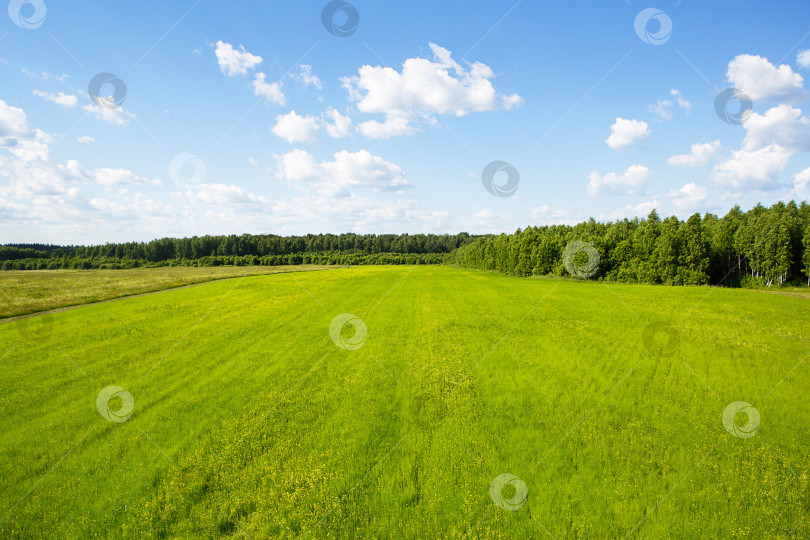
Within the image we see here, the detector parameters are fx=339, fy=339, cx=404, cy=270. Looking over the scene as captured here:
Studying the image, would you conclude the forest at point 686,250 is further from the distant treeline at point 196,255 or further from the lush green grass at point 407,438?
the distant treeline at point 196,255

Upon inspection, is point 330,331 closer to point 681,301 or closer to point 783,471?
point 783,471

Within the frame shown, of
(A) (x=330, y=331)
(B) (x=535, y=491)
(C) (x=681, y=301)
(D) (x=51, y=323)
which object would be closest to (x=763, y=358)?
(B) (x=535, y=491)

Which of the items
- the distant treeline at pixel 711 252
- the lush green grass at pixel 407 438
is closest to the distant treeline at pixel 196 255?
the distant treeline at pixel 711 252

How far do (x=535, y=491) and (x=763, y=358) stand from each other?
17.5 meters

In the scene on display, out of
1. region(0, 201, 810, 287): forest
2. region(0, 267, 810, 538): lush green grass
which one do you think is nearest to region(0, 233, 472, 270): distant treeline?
region(0, 201, 810, 287): forest

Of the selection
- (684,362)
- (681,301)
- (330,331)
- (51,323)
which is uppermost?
(681,301)

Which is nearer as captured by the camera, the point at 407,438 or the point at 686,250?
the point at 407,438

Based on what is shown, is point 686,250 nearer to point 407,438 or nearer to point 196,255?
point 407,438

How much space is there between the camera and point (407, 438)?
9562 mm

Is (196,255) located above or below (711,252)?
below

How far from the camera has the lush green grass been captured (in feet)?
22.1

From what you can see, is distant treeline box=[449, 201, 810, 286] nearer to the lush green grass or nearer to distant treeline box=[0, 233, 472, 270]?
the lush green grass

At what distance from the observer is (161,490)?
25.0 feet

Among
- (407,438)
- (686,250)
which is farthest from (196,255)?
(407,438)
